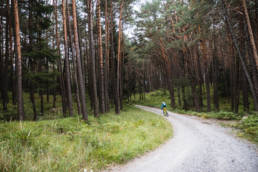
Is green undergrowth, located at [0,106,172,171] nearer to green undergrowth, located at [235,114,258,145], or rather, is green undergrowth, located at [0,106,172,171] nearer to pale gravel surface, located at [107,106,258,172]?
pale gravel surface, located at [107,106,258,172]

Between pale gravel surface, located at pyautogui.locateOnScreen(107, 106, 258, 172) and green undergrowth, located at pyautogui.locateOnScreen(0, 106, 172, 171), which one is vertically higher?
green undergrowth, located at pyautogui.locateOnScreen(0, 106, 172, 171)

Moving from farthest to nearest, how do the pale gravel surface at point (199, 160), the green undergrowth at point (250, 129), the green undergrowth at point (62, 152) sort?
1. the green undergrowth at point (250, 129)
2. the pale gravel surface at point (199, 160)
3. the green undergrowth at point (62, 152)

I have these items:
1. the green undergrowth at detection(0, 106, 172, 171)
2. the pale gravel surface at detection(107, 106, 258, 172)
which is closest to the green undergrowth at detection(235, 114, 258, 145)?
the pale gravel surface at detection(107, 106, 258, 172)

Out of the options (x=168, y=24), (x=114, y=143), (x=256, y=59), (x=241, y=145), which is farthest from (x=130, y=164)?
(x=168, y=24)

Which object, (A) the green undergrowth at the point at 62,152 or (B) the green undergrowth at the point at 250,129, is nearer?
(A) the green undergrowth at the point at 62,152

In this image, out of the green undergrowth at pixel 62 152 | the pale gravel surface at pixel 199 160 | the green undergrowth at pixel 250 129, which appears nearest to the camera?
the green undergrowth at pixel 62 152

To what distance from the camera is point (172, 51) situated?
882 inches

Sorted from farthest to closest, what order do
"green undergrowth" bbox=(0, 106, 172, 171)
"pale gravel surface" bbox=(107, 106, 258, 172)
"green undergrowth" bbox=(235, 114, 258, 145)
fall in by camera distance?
"green undergrowth" bbox=(235, 114, 258, 145)
"pale gravel surface" bbox=(107, 106, 258, 172)
"green undergrowth" bbox=(0, 106, 172, 171)

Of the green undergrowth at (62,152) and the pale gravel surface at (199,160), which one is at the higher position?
the green undergrowth at (62,152)

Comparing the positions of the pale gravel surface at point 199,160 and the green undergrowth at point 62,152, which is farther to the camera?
the pale gravel surface at point 199,160

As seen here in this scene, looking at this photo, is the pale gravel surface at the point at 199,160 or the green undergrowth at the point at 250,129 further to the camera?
the green undergrowth at the point at 250,129

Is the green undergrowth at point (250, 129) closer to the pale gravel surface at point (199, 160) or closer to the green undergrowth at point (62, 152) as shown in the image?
the pale gravel surface at point (199, 160)

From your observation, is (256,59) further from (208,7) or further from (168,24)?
(168,24)

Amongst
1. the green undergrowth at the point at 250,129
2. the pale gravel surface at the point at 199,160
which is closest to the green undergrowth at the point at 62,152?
the pale gravel surface at the point at 199,160
